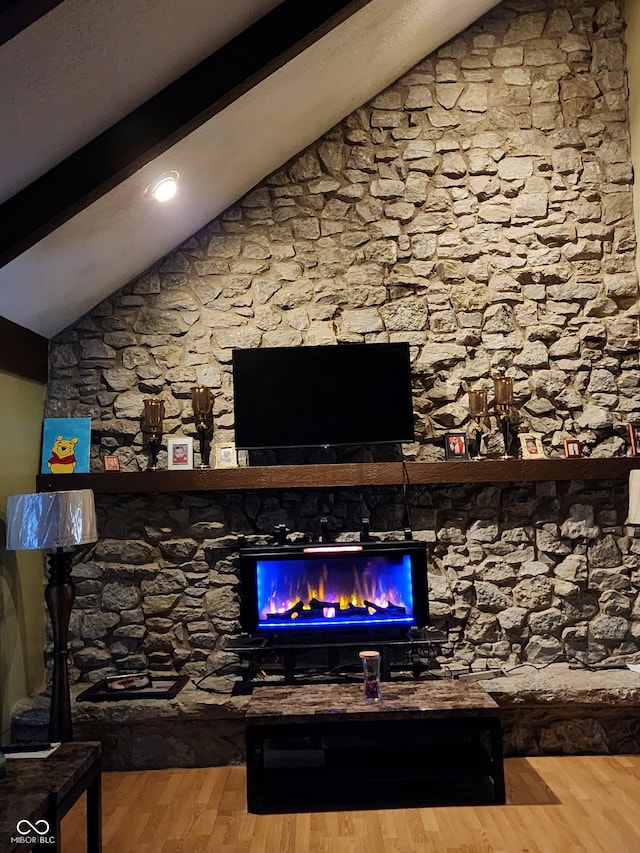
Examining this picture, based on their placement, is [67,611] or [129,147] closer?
[129,147]

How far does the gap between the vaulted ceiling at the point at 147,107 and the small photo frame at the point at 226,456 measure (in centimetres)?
119

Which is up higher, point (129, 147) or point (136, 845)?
point (129, 147)

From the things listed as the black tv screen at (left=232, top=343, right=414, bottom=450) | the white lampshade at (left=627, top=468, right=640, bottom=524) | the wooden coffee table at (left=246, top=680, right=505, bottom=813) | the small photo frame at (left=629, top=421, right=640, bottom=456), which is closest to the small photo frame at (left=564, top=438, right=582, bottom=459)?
the small photo frame at (left=629, top=421, right=640, bottom=456)

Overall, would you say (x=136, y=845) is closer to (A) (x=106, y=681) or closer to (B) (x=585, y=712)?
(A) (x=106, y=681)

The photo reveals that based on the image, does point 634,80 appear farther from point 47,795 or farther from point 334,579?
point 47,795

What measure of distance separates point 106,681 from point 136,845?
1107 millimetres

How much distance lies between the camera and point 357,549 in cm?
376

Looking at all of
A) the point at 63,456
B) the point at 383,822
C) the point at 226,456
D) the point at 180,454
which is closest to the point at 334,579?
the point at 226,456

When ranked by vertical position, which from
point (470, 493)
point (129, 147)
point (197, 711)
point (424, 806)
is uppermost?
point (129, 147)

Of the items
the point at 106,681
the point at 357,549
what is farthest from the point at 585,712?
the point at 106,681

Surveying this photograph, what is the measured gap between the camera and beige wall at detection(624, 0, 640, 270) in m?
4.15

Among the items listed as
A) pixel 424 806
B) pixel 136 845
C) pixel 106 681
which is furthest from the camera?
pixel 106 681

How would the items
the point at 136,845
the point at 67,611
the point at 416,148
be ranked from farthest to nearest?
1. the point at 416,148
2. the point at 67,611
3. the point at 136,845

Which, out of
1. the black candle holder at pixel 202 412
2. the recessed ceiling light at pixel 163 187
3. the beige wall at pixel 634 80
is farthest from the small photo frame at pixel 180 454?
the beige wall at pixel 634 80
